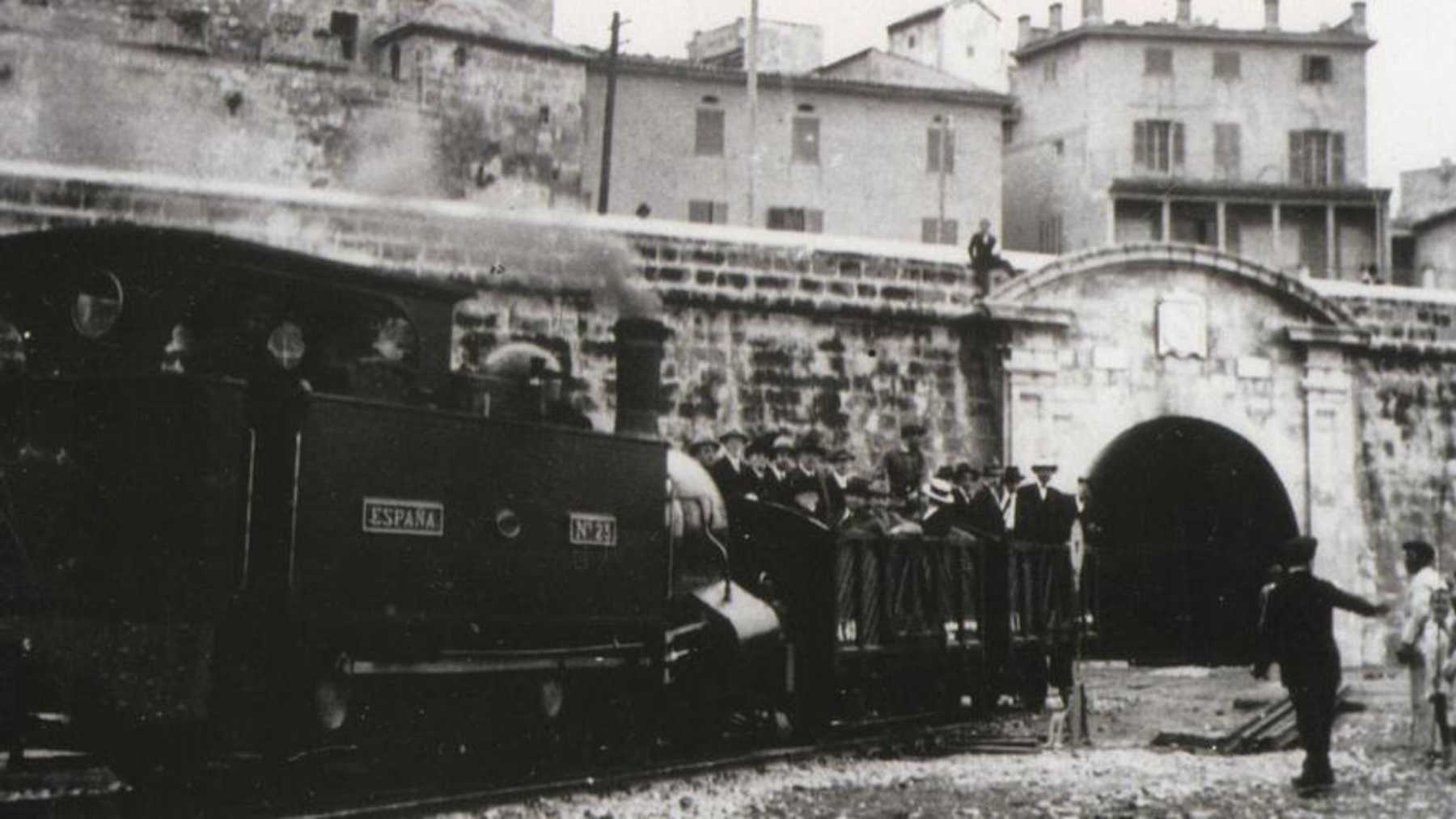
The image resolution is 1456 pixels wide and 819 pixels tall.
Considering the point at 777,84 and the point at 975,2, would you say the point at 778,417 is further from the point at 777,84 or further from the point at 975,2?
the point at 975,2

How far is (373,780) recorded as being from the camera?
9977mm

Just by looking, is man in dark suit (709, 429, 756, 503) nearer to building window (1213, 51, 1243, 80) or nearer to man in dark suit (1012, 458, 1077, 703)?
man in dark suit (1012, 458, 1077, 703)

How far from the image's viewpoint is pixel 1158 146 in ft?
153

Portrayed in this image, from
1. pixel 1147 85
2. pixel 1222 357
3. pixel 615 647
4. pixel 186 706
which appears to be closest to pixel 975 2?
pixel 1147 85

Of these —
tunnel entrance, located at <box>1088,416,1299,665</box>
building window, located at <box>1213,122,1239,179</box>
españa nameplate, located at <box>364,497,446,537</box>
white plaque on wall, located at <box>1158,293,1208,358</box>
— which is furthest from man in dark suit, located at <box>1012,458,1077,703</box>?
building window, located at <box>1213,122,1239,179</box>

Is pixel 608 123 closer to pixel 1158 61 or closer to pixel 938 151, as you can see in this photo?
pixel 938 151

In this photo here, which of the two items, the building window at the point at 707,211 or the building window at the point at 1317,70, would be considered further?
the building window at the point at 1317,70

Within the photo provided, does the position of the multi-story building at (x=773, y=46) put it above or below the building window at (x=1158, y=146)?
above

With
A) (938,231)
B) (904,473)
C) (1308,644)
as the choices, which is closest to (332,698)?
(1308,644)

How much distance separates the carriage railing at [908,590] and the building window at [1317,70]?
119 ft

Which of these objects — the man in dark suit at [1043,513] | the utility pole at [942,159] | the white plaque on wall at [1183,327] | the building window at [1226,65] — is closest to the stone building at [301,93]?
the utility pole at [942,159]

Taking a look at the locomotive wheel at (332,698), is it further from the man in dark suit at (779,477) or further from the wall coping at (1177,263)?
the wall coping at (1177,263)

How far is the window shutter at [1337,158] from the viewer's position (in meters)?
47.0

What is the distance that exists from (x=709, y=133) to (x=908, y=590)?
2853 cm
